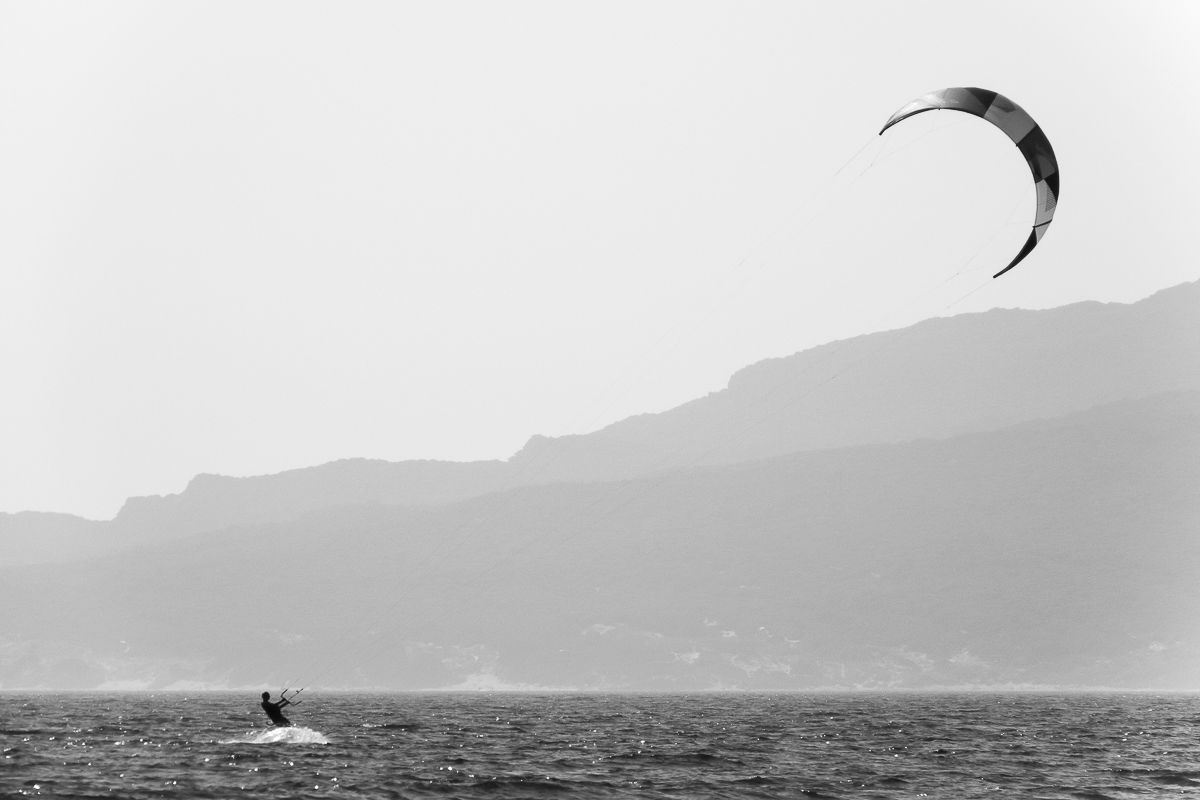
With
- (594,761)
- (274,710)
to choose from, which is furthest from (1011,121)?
(274,710)

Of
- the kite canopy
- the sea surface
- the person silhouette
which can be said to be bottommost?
the sea surface

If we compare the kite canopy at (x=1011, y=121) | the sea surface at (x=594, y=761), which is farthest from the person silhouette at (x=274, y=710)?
the kite canopy at (x=1011, y=121)

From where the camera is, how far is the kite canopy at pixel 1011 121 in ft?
156

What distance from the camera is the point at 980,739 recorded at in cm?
5956

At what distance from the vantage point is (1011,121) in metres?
47.8

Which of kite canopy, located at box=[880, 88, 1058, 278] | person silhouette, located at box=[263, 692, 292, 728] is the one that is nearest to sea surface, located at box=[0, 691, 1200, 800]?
person silhouette, located at box=[263, 692, 292, 728]

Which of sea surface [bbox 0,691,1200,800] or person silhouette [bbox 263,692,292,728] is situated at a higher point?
person silhouette [bbox 263,692,292,728]

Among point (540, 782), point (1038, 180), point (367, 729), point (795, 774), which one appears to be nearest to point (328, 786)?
point (540, 782)

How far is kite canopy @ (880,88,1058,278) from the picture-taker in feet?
156

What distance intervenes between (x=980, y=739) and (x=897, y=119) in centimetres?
3061

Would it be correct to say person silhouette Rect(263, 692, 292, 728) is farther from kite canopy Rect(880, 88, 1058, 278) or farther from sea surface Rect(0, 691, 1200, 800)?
kite canopy Rect(880, 88, 1058, 278)

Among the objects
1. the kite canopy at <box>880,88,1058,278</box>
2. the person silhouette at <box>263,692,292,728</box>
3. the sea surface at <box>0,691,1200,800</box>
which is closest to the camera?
the sea surface at <box>0,691,1200,800</box>

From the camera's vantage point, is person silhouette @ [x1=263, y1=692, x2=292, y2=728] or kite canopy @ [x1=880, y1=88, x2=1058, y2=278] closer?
kite canopy @ [x1=880, y1=88, x2=1058, y2=278]

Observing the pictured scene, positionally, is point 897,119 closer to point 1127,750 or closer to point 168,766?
point 1127,750
